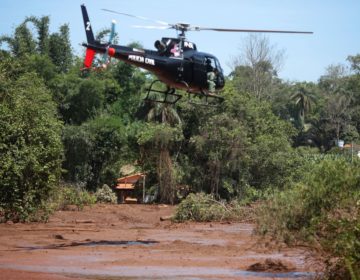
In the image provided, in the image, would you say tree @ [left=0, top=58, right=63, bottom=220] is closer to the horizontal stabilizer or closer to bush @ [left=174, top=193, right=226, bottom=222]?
the horizontal stabilizer

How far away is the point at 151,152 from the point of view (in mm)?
44438

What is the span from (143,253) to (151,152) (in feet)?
87.5

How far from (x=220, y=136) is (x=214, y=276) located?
29454 mm

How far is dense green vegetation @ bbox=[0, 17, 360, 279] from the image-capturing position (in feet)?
42.4

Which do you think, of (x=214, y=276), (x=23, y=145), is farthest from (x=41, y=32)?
(x=214, y=276)

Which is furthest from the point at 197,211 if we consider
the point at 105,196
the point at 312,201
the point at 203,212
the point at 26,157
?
the point at 312,201

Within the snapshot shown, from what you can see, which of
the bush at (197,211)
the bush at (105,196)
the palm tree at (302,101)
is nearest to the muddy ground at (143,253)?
the bush at (197,211)

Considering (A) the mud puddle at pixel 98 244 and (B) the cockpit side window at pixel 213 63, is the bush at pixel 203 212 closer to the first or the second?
(A) the mud puddle at pixel 98 244

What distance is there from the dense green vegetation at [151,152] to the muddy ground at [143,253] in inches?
43.2

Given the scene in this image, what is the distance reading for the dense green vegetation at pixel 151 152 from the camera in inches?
509

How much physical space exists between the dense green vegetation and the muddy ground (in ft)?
3.60

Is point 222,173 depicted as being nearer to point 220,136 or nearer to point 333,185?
point 220,136

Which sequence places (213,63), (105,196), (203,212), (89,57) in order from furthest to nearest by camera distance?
(105,196), (203,212), (213,63), (89,57)

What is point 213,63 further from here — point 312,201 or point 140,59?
point 312,201
